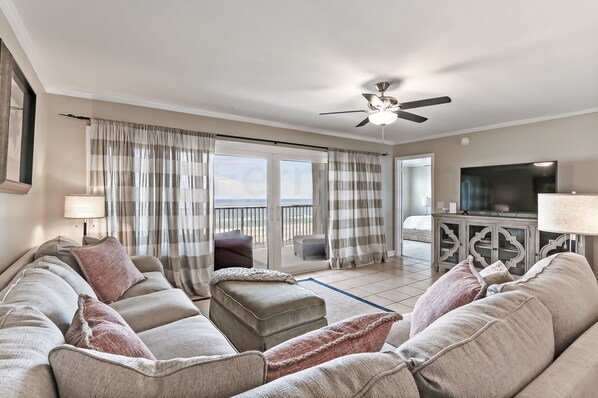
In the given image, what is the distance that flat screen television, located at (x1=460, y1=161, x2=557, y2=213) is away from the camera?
4.17m

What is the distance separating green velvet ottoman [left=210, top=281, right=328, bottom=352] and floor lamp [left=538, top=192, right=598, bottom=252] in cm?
192

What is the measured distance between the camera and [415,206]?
31.8 feet

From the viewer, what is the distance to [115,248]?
2504 mm

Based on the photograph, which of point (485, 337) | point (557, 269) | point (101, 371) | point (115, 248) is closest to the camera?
point (101, 371)


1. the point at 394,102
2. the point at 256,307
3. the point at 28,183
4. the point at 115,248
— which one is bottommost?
the point at 256,307

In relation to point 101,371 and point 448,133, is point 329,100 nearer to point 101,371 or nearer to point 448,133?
point 448,133

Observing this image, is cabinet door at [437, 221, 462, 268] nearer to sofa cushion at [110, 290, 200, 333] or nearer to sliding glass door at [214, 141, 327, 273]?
sliding glass door at [214, 141, 327, 273]

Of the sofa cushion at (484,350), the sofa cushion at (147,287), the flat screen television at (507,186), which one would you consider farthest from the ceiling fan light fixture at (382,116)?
the flat screen television at (507,186)

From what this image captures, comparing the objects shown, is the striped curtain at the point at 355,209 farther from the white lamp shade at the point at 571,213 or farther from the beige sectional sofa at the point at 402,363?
the beige sectional sofa at the point at 402,363

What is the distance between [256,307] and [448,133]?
15.4 ft

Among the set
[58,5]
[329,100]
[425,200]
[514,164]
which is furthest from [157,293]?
[425,200]

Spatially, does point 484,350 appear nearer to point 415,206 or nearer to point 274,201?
point 274,201

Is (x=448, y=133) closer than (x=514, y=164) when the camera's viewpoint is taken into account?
No

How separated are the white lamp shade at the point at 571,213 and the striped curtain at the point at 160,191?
3.53 m
